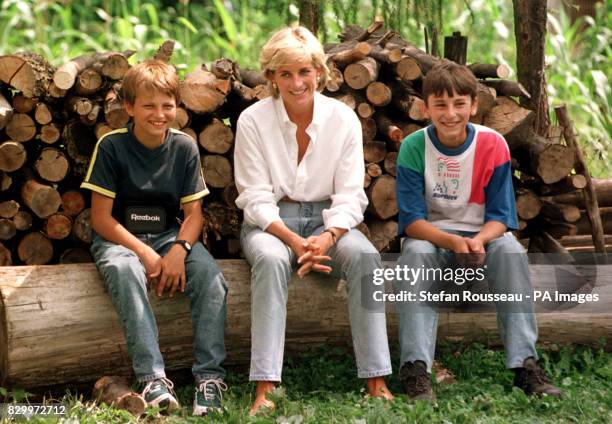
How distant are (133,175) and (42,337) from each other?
2.68 feet

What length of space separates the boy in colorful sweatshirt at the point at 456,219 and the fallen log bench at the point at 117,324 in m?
0.47

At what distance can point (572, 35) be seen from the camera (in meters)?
9.98

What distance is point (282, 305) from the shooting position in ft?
13.4

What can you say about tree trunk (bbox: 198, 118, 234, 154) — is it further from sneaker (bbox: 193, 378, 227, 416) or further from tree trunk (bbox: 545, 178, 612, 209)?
tree trunk (bbox: 545, 178, 612, 209)

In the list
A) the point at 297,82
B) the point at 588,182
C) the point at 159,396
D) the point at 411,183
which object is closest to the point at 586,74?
the point at 588,182

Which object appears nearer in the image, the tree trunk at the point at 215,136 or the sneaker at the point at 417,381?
the sneaker at the point at 417,381

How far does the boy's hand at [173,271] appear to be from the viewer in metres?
4.21

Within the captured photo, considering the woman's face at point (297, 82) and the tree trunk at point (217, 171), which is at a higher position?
the woman's face at point (297, 82)

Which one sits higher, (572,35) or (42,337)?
(572,35)

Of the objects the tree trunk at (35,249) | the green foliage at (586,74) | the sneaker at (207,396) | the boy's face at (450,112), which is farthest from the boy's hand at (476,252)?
the green foliage at (586,74)

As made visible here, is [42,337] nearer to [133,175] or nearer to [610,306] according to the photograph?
[133,175]

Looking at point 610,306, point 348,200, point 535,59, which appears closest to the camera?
point 348,200

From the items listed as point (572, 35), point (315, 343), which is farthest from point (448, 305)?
point (572, 35)

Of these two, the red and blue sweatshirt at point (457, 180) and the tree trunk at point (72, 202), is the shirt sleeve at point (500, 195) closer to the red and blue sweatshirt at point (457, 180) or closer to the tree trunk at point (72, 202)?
the red and blue sweatshirt at point (457, 180)
